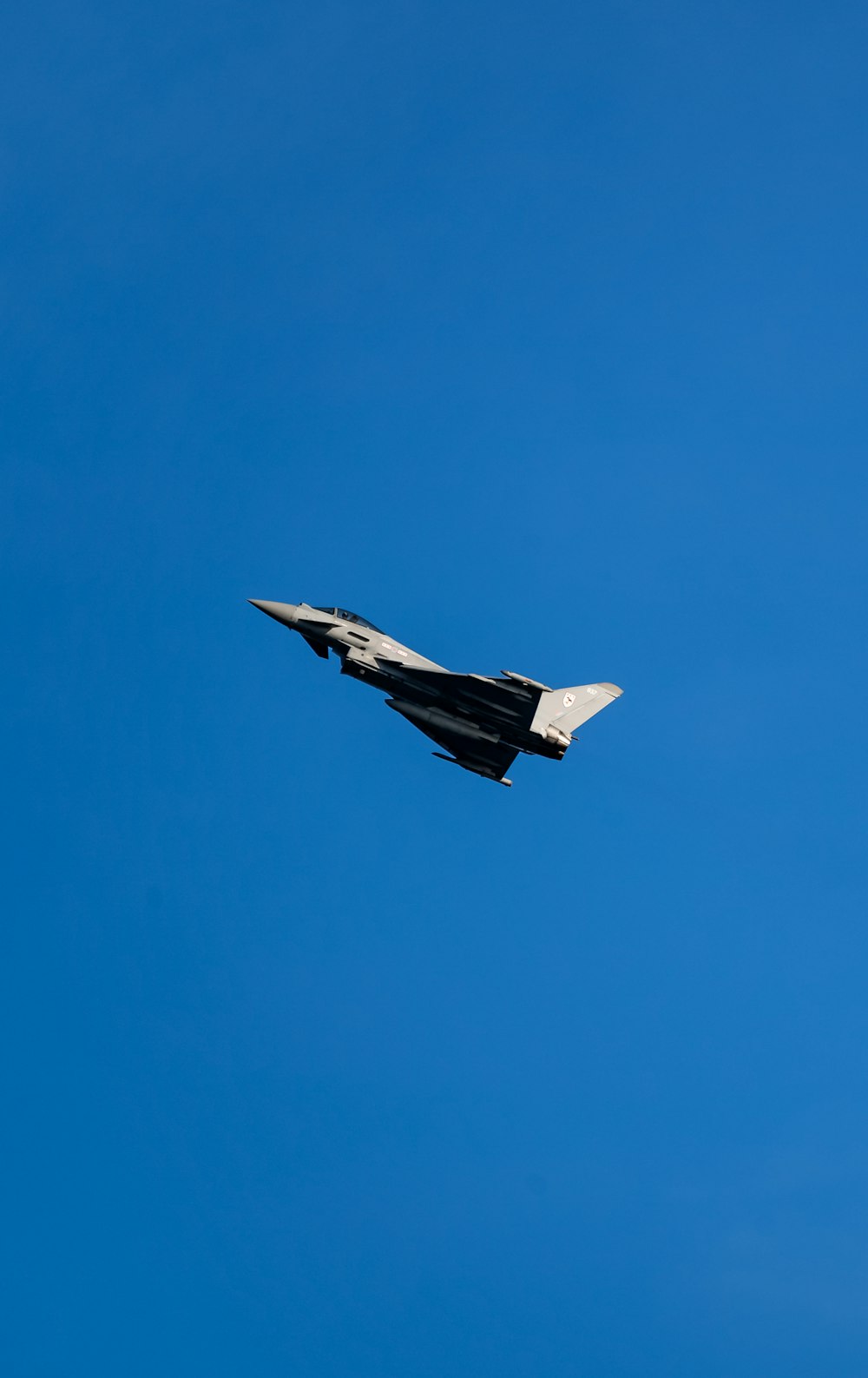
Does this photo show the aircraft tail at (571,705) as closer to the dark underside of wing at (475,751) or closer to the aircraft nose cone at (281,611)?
the dark underside of wing at (475,751)

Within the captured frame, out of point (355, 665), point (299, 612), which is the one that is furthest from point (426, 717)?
point (299, 612)

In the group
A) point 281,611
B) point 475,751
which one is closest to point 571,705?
point 475,751

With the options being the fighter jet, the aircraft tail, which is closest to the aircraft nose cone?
the fighter jet

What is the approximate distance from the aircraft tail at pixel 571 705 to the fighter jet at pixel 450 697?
0.15ft

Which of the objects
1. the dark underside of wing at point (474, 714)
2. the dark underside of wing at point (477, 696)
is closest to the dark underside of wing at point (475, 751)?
the dark underside of wing at point (474, 714)

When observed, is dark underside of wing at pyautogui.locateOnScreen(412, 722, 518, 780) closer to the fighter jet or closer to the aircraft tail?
the fighter jet

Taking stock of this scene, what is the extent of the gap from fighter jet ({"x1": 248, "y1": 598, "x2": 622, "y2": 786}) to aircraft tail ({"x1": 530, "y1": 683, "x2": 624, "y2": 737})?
46 millimetres

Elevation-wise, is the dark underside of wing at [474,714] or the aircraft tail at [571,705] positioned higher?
the aircraft tail at [571,705]

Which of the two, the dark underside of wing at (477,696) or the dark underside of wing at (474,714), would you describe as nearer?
the dark underside of wing at (477,696)

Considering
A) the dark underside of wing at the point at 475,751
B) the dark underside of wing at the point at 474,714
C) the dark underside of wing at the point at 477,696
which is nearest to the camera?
the dark underside of wing at the point at 477,696

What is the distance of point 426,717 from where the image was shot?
159 ft

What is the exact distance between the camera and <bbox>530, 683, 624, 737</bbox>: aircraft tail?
47.2 meters

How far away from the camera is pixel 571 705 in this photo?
5028 cm

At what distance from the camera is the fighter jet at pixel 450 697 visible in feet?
152
